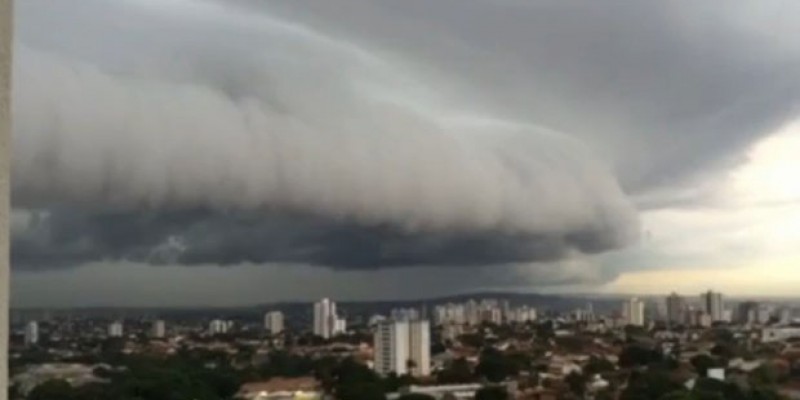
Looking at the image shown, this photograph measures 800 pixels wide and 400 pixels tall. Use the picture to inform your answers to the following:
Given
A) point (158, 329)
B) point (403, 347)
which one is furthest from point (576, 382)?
point (158, 329)

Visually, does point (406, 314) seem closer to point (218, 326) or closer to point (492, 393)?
point (492, 393)

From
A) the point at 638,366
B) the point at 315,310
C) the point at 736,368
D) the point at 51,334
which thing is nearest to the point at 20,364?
the point at 51,334

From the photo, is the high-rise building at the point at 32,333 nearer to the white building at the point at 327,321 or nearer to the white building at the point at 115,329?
the white building at the point at 115,329

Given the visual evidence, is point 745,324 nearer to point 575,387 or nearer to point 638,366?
point 638,366

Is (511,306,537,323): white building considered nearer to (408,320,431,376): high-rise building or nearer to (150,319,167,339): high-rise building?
(408,320,431,376): high-rise building

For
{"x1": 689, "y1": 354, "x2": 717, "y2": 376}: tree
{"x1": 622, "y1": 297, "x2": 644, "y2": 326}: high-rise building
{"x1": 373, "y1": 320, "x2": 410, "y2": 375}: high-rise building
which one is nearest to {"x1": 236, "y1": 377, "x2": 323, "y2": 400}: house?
{"x1": 373, "y1": 320, "x2": 410, "y2": 375}: high-rise building

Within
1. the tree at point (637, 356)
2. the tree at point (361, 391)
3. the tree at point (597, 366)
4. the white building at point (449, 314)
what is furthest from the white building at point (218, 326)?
the tree at point (637, 356)
